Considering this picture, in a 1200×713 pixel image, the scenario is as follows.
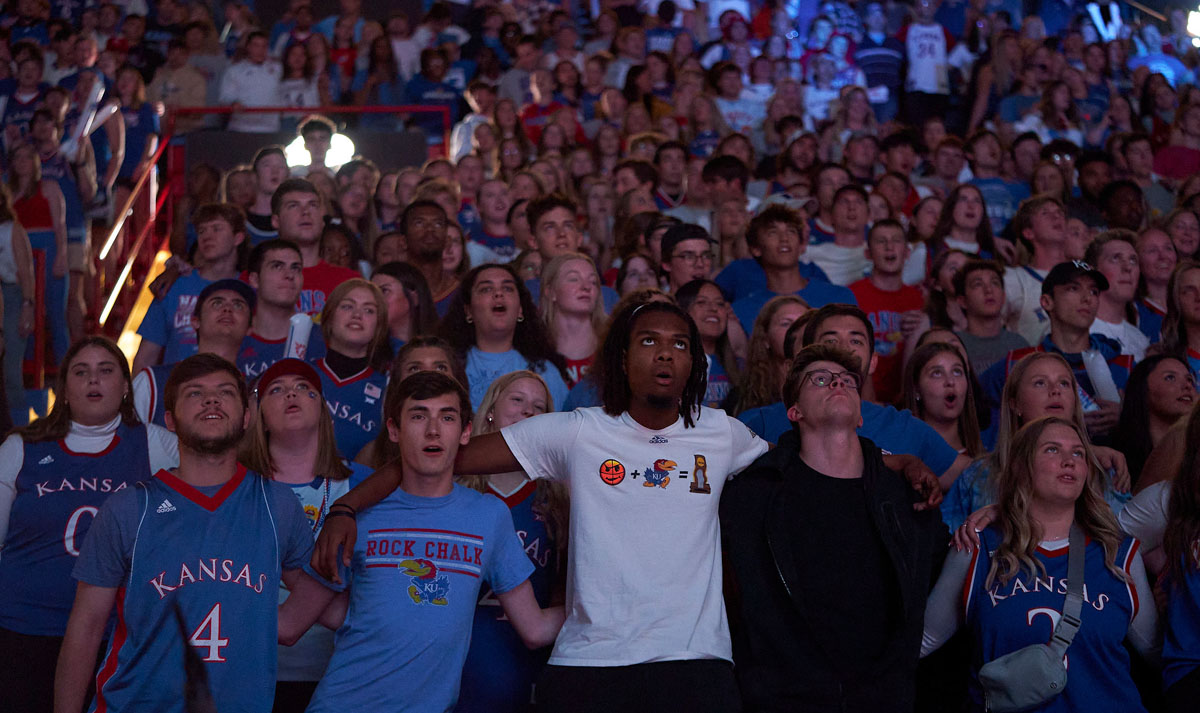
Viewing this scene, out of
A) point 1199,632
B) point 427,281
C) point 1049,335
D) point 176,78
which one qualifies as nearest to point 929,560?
point 1199,632

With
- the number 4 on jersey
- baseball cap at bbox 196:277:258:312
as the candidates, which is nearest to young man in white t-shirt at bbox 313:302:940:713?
the number 4 on jersey

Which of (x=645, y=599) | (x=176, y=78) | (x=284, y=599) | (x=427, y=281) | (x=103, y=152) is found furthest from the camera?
(x=176, y=78)

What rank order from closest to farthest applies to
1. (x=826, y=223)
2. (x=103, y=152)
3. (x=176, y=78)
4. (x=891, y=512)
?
(x=891, y=512)
(x=826, y=223)
(x=103, y=152)
(x=176, y=78)

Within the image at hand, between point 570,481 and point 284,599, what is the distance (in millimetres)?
1218

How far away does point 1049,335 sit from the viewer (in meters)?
6.73

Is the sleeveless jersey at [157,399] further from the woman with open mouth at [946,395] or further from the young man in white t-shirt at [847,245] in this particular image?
the young man in white t-shirt at [847,245]

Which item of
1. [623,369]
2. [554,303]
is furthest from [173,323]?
[623,369]

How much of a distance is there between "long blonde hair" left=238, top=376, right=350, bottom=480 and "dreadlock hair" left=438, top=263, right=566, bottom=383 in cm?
131

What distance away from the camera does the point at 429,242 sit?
7539 mm

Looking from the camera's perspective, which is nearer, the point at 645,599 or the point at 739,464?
the point at 645,599

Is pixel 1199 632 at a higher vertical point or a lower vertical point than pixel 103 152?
lower

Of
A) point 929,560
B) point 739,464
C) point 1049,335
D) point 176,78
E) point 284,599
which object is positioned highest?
point 176,78

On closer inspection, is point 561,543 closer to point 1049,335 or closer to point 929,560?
point 929,560

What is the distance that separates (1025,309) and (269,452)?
15.3 feet
